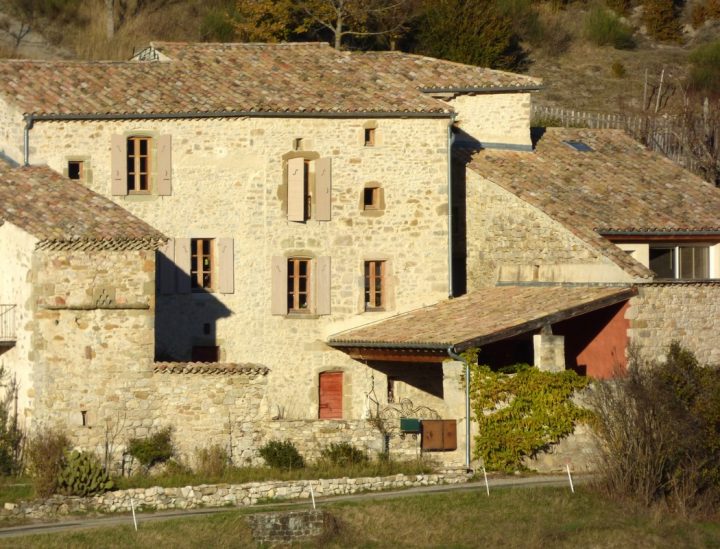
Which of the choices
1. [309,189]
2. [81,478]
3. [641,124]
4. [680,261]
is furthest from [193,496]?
[641,124]

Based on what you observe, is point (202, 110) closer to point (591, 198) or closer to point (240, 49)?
point (240, 49)

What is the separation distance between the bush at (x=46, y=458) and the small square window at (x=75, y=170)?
667 centimetres

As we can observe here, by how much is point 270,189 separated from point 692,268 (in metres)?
9.72

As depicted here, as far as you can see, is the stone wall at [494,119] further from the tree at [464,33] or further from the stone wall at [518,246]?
the tree at [464,33]

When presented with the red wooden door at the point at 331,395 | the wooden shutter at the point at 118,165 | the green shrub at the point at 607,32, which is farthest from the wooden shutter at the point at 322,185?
the green shrub at the point at 607,32

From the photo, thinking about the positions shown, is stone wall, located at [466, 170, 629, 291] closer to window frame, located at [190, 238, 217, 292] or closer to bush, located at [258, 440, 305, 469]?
window frame, located at [190, 238, 217, 292]

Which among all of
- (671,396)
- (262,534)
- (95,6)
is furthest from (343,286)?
(95,6)

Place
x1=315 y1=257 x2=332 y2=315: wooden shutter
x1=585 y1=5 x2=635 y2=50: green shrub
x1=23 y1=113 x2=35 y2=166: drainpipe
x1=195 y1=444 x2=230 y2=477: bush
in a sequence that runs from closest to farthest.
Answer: x1=195 y1=444 x2=230 y2=477: bush
x1=23 y1=113 x2=35 y2=166: drainpipe
x1=315 y1=257 x2=332 y2=315: wooden shutter
x1=585 y1=5 x2=635 y2=50: green shrub

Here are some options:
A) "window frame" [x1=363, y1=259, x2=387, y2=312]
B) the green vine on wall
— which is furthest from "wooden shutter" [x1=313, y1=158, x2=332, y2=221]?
the green vine on wall

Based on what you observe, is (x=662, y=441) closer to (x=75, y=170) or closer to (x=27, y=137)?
(x=75, y=170)

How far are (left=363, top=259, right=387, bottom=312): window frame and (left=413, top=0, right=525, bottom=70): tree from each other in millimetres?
17780

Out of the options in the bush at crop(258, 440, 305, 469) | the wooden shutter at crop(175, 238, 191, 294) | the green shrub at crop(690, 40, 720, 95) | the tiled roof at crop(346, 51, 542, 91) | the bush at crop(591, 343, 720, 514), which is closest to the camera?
the bush at crop(591, 343, 720, 514)

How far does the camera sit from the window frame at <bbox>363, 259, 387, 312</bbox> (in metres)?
37.5

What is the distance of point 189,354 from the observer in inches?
1427
